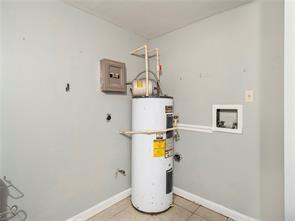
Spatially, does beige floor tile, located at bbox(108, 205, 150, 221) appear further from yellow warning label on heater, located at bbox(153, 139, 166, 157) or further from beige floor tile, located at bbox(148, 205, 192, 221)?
yellow warning label on heater, located at bbox(153, 139, 166, 157)

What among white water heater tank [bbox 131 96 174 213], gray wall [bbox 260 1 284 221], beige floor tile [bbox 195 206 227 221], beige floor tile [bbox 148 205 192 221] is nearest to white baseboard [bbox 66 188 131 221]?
white water heater tank [bbox 131 96 174 213]

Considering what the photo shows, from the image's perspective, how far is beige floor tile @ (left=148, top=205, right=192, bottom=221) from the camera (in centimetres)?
177

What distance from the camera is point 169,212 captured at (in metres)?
1.89

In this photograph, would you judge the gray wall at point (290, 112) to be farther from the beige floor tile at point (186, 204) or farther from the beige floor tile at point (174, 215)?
the beige floor tile at point (186, 204)

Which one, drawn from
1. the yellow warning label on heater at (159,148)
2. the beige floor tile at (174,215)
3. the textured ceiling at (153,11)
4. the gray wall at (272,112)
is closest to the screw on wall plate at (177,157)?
the yellow warning label on heater at (159,148)

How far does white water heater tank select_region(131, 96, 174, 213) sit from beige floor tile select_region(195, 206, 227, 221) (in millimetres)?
395

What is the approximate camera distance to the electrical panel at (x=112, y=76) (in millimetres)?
1843

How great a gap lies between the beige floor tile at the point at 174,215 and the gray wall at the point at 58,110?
0.65 metres

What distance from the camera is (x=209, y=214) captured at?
1827mm

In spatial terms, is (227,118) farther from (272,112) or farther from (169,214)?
(169,214)

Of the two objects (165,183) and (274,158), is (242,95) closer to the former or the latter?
(274,158)

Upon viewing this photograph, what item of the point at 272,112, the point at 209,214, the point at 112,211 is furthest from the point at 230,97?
the point at 112,211

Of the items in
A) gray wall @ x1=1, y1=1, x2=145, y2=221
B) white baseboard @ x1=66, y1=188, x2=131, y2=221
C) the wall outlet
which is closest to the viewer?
gray wall @ x1=1, y1=1, x2=145, y2=221

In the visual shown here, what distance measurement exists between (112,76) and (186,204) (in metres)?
1.92
